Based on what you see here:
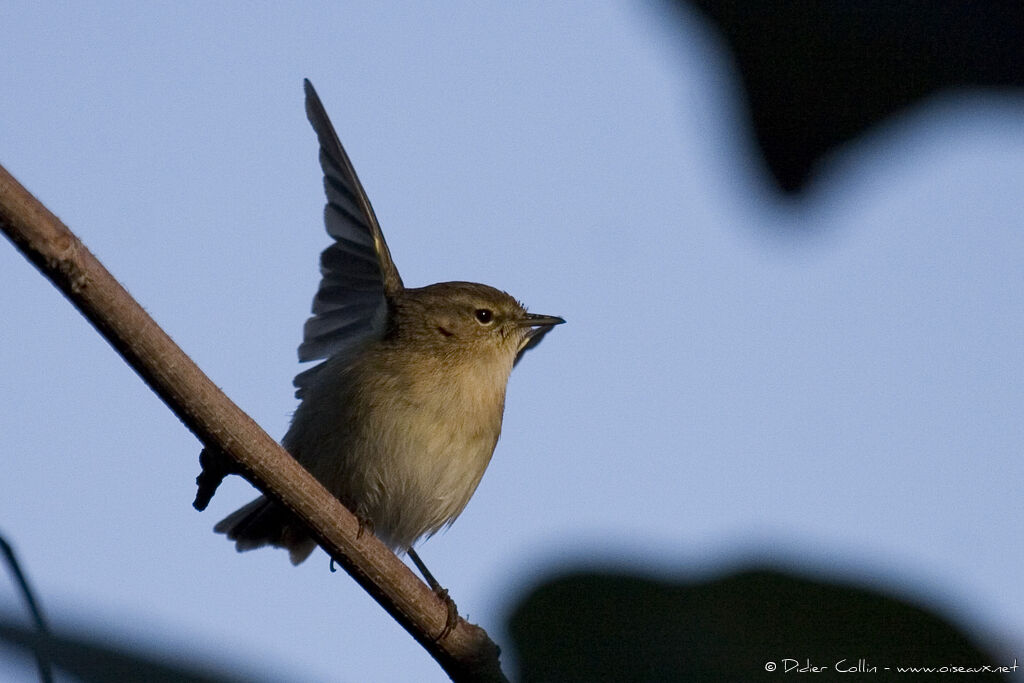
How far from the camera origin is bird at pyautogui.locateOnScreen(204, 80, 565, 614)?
5055 mm

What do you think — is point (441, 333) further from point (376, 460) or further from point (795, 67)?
point (795, 67)

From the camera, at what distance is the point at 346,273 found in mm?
6188

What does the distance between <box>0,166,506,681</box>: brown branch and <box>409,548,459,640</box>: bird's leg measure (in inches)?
0.7

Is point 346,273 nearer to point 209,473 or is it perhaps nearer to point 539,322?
point 539,322

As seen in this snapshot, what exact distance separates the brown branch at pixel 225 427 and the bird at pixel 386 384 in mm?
1491

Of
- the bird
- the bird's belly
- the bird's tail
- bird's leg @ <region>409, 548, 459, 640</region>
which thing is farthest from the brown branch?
the bird's tail

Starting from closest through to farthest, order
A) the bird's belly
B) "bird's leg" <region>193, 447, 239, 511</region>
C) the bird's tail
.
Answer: "bird's leg" <region>193, 447, 239, 511</region> → the bird's belly → the bird's tail

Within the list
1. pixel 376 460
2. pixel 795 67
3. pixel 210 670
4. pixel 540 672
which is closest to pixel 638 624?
pixel 540 672

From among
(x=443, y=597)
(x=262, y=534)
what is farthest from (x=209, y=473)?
(x=262, y=534)

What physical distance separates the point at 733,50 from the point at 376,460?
4395 mm

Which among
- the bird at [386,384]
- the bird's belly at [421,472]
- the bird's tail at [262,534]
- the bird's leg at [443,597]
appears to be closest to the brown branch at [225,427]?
the bird's leg at [443,597]

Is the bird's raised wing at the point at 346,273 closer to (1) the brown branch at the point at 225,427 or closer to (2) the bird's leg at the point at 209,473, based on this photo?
(1) the brown branch at the point at 225,427

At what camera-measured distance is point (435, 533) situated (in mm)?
5645

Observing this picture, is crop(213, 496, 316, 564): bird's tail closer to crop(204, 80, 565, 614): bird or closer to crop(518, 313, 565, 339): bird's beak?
crop(204, 80, 565, 614): bird
